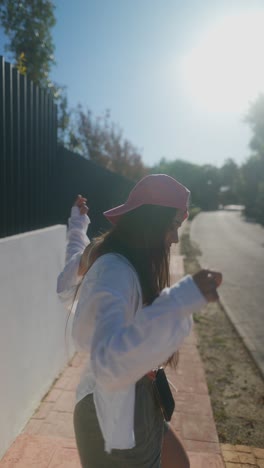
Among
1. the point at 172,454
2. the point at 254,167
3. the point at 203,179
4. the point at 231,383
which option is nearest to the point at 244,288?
the point at 231,383

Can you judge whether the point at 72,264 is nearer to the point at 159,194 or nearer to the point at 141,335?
the point at 159,194

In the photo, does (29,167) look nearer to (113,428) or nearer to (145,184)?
(145,184)

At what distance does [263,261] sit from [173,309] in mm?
13323

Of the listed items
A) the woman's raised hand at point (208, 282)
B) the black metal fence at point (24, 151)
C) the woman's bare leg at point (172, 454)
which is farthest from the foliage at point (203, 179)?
the woman's raised hand at point (208, 282)

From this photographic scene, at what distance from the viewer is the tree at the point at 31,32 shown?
5789 millimetres

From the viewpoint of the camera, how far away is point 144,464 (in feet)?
4.73

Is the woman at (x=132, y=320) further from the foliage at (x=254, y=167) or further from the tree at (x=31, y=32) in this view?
the foliage at (x=254, y=167)

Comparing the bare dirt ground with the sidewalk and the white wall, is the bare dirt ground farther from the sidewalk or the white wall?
the white wall

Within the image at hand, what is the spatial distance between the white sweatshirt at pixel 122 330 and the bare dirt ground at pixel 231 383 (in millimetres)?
2129

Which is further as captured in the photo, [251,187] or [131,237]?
[251,187]

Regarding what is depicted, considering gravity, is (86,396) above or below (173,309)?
below

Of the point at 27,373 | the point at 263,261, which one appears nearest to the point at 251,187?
the point at 263,261

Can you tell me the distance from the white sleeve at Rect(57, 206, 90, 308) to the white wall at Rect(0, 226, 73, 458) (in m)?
0.68

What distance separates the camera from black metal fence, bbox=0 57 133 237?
10.4 feet
